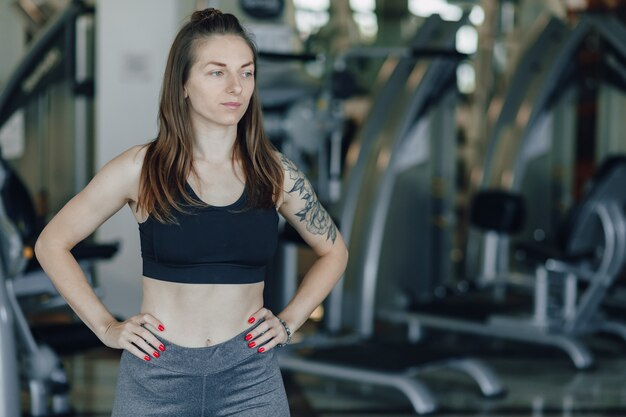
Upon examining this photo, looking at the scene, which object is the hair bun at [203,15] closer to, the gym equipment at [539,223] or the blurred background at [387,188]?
the blurred background at [387,188]

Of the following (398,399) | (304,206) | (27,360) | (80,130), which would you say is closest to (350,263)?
(398,399)

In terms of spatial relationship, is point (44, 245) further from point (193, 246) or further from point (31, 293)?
point (31, 293)

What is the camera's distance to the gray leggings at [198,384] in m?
1.84

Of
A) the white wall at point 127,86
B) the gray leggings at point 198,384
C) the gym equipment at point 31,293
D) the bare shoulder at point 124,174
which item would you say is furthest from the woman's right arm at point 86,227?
the white wall at point 127,86

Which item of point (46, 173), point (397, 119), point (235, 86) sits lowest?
point (46, 173)

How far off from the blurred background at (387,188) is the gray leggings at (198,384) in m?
1.77

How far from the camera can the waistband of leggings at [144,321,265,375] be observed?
184cm

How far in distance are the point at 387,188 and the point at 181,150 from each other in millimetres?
3560

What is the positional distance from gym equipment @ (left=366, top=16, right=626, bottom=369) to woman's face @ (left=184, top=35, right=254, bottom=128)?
139 inches

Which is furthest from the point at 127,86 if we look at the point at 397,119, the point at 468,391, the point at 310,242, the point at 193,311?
the point at 193,311

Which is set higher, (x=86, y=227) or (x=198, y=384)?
(x=86, y=227)

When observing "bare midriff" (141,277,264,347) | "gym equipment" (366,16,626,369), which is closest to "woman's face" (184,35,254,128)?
"bare midriff" (141,277,264,347)

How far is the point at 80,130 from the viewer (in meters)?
6.09

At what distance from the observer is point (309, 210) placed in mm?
2104
